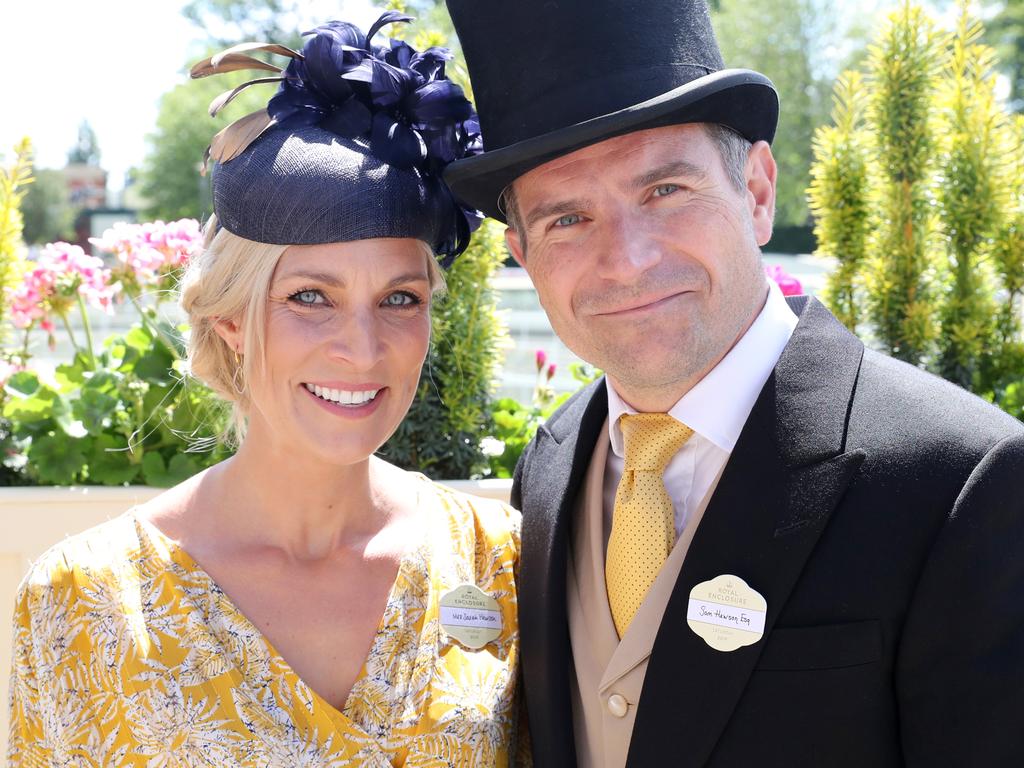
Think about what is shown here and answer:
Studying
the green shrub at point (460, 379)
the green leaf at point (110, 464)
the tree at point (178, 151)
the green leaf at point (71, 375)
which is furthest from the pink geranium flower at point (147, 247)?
the tree at point (178, 151)

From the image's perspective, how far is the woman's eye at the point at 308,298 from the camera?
2.20m

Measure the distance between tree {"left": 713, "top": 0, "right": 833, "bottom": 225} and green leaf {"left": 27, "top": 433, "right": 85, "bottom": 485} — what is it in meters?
31.3

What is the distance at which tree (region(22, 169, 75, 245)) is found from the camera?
5022 centimetres

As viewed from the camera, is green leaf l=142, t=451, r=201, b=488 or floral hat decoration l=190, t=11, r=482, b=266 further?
green leaf l=142, t=451, r=201, b=488

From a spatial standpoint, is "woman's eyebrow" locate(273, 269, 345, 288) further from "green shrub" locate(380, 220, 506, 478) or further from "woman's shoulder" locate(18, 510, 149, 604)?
"green shrub" locate(380, 220, 506, 478)

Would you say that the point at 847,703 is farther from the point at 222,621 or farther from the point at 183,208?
the point at 183,208

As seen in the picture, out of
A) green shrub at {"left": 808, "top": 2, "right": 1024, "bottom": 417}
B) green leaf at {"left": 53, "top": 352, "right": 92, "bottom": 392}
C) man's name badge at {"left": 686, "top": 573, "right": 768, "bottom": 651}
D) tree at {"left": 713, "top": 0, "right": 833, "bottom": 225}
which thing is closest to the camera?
man's name badge at {"left": 686, "top": 573, "right": 768, "bottom": 651}

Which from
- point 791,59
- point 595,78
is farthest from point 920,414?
point 791,59

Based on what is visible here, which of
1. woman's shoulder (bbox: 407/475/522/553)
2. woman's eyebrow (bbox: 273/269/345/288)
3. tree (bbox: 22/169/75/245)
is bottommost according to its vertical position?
tree (bbox: 22/169/75/245)

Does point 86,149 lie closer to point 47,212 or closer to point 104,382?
point 47,212

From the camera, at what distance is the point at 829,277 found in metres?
4.32

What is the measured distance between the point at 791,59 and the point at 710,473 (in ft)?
115

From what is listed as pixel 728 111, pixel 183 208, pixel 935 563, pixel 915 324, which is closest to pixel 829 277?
pixel 915 324

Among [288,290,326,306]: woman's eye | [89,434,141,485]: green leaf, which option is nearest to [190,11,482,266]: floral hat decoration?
[288,290,326,306]: woman's eye
